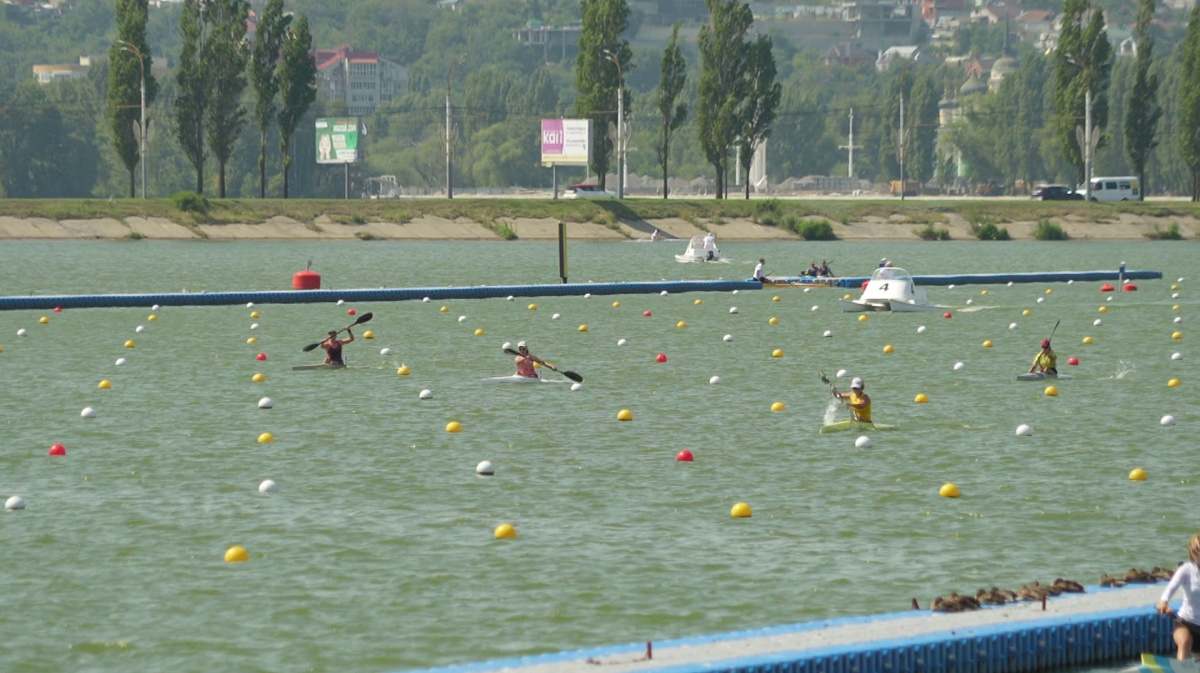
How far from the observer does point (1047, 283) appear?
63188 millimetres

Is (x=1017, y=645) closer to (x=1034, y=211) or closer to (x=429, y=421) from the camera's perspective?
(x=429, y=421)

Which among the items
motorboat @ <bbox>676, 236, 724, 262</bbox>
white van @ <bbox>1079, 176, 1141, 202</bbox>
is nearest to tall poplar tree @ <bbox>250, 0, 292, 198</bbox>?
motorboat @ <bbox>676, 236, 724, 262</bbox>

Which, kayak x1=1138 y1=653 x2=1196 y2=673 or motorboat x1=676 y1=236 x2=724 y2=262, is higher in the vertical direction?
kayak x1=1138 y1=653 x2=1196 y2=673

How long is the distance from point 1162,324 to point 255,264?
39.7m

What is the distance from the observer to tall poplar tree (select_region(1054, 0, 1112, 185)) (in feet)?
346

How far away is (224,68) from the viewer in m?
107

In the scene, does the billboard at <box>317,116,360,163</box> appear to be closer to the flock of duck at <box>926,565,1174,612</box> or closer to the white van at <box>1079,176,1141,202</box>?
the white van at <box>1079,176,1141,202</box>

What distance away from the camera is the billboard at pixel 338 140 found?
130m

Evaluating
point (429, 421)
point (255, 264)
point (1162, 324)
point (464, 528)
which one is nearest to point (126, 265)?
point (255, 264)

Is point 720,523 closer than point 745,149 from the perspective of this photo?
Yes

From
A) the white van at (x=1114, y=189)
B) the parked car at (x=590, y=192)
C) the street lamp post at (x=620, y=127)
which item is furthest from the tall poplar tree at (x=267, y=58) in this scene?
the white van at (x=1114, y=189)

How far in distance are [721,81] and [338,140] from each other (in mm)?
31948

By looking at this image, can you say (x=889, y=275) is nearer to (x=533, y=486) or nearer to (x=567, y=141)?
(x=533, y=486)

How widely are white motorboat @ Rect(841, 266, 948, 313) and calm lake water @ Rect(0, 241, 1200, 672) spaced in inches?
195
